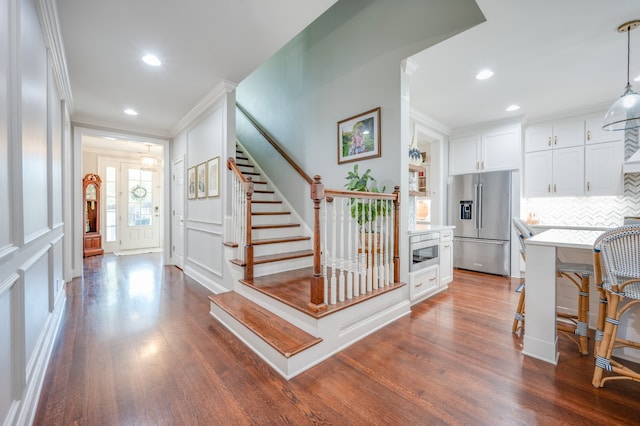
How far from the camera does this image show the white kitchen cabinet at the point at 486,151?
4387 millimetres

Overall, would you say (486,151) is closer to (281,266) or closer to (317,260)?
(281,266)

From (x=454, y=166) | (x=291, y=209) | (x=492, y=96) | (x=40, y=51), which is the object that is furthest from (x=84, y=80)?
(x=454, y=166)

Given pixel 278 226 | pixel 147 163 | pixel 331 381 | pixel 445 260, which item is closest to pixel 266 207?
pixel 278 226

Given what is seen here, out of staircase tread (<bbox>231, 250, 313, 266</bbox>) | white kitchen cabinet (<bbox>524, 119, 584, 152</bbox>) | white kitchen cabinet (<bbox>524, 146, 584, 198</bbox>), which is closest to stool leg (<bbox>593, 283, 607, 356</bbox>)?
staircase tread (<bbox>231, 250, 313, 266</bbox>)

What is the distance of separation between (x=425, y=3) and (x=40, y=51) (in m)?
3.33

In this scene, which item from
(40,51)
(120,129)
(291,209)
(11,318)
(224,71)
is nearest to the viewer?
(11,318)

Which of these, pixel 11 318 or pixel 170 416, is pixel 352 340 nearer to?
pixel 170 416

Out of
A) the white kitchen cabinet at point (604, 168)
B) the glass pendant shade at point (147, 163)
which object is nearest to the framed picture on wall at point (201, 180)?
the glass pendant shade at point (147, 163)

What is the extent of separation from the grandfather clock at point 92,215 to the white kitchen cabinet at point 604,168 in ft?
32.2

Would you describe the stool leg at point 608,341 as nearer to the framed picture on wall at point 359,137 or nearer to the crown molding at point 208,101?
the framed picture on wall at point 359,137

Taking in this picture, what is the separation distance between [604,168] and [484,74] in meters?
2.59

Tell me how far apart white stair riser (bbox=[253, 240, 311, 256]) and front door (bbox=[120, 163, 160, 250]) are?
5523 millimetres

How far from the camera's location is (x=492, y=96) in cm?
364

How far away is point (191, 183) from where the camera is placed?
4449 millimetres
